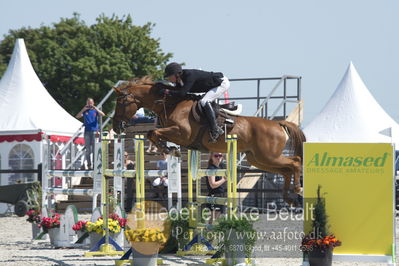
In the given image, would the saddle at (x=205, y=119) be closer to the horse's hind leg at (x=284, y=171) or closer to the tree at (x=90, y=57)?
the horse's hind leg at (x=284, y=171)

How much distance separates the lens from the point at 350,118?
1942 cm

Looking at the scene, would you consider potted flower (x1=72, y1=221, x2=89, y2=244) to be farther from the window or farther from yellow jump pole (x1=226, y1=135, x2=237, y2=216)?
the window

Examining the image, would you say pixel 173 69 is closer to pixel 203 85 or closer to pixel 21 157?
pixel 203 85

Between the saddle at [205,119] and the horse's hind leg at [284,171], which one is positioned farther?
the horse's hind leg at [284,171]

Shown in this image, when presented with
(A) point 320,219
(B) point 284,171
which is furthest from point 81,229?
(A) point 320,219

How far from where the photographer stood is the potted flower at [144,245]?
739 cm

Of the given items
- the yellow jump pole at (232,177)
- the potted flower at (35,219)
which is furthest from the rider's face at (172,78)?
the potted flower at (35,219)

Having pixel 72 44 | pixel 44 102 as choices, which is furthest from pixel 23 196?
pixel 72 44

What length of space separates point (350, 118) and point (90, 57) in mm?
20791

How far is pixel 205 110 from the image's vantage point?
9516 millimetres

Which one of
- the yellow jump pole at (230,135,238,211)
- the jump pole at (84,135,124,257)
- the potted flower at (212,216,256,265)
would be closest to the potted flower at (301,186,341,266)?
the potted flower at (212,216,256,265)

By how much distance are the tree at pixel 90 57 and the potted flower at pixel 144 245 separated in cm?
2781

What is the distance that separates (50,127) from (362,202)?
12682mm

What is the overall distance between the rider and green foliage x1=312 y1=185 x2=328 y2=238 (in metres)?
2.66
